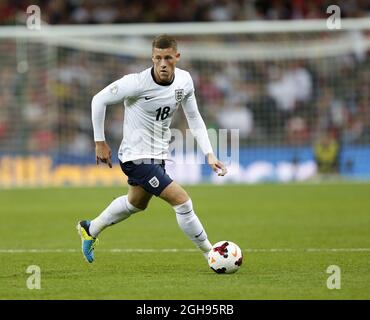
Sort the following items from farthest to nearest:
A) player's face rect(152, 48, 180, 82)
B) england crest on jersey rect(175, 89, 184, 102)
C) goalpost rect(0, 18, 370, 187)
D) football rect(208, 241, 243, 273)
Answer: goalpost rect(0, 18, 370, 187), england crest on jersey rect(175, 89, 184, 102), player's face rect(152, 48, 180, 82), football rect(208, 241, 243, 273)

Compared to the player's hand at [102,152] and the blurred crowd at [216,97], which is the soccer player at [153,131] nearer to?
the player's hand at [102,152]

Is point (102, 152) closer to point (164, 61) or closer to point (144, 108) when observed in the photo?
point (144, 108)

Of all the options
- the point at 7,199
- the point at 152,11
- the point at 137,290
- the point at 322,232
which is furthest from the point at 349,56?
the point at 137,290

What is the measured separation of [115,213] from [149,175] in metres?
0.71

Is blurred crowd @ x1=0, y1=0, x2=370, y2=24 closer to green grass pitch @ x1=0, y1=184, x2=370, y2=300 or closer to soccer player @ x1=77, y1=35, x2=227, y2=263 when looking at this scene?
green grass pitch @ x1=0, y1=184, x2=370, y2=300

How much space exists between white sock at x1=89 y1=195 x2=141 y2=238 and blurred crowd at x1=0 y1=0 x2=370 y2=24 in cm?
1918

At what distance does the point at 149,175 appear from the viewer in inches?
360

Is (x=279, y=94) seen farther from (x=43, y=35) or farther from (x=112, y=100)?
(x=112, y=100)

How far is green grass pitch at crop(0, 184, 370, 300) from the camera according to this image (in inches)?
311

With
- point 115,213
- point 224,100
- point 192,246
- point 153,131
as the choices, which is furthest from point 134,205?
point 224,100

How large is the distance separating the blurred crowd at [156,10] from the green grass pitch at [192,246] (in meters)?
8.76

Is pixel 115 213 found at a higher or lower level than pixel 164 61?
lower

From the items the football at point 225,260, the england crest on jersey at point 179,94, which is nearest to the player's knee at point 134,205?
the football at point 225,260

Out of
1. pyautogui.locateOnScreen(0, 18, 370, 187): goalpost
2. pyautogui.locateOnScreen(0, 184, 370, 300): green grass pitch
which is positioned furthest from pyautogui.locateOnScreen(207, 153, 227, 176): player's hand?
pyautogui.locateOnScreen(0, 18, 370, 187): goalpost
